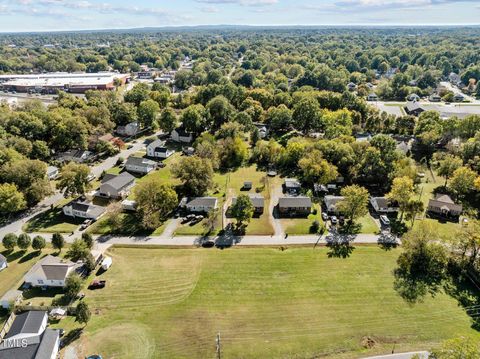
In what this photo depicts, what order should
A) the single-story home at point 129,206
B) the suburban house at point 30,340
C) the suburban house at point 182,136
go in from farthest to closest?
the suburban house at point 182,136 < the single-story home at point 129,206 < the suburban house at point 30,340

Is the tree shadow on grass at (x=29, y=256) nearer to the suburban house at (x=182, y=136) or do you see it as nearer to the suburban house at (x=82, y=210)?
the suburban house at (x=82, y=210)

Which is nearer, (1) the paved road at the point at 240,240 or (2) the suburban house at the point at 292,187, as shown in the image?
(1) the paved road at the point at 240,240

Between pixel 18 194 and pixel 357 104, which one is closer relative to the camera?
pixel 18 194

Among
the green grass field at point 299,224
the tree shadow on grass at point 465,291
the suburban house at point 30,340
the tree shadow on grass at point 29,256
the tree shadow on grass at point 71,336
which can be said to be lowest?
the green grass field at point 299,224

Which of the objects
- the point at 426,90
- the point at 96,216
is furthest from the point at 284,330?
the point at 426,90

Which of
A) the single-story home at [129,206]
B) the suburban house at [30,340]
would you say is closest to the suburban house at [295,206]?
the single-story home at [129,206]

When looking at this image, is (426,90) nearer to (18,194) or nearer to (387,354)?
(387,354)
